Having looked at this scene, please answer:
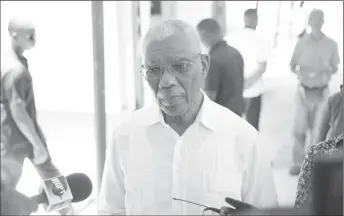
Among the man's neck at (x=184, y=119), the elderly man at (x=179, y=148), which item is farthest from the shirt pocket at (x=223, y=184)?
the man's neck at (x=184, y=119)

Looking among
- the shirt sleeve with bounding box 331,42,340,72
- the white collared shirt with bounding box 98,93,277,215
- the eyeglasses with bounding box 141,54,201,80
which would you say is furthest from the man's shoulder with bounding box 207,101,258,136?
the shirt sleeve with bounding box 331,42,340,72

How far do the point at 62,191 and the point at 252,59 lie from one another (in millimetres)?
459

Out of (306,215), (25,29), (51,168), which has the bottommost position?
(51,168)

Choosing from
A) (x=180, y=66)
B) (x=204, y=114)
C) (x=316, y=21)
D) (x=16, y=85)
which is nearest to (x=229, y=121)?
(x=204, y=114)

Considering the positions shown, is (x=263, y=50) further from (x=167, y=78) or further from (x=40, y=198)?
(x=40, y=198)

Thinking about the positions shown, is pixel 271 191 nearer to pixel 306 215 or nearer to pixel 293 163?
pixel 293 163

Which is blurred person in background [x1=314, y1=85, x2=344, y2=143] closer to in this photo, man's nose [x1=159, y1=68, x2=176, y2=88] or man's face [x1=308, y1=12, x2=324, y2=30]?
man's face [x1=308, y1=12, x2=324, y2=30]

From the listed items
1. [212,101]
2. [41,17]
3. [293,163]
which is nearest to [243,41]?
[212,101]

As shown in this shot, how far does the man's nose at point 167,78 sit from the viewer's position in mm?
775

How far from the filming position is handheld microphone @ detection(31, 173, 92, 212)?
84cm

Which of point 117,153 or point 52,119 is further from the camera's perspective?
point 52,119

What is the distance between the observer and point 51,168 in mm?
1027

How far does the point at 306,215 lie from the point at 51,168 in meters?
0.72

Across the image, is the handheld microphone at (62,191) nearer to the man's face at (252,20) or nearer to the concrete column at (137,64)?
the concrete column at (137,64)
